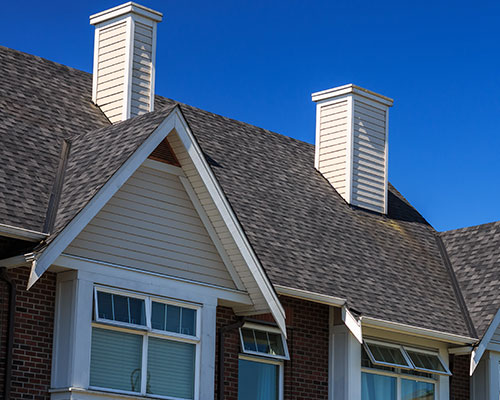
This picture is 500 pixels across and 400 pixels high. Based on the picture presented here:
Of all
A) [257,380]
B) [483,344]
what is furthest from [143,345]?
[483,344]

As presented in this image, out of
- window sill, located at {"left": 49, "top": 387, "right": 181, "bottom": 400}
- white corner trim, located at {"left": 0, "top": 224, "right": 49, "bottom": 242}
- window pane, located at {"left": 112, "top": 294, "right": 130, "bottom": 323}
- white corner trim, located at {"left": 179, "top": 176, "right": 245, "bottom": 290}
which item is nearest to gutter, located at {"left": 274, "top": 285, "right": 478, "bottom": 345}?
white corner trim, located at {"left": 179, "top": 176, "right": 245, "bottom": 290}

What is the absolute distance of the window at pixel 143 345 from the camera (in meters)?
14.0

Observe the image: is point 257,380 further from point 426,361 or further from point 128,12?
point 128,12

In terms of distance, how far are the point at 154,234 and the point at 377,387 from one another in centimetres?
582

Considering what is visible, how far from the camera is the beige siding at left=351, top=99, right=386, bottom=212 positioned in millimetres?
23094

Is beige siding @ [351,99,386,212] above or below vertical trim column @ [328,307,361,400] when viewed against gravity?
above

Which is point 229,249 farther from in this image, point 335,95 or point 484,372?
point 335,95

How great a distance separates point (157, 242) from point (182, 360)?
68.8 inches

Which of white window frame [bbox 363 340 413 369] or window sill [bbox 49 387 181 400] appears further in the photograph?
white window frame [bbox 363 340 413 369]

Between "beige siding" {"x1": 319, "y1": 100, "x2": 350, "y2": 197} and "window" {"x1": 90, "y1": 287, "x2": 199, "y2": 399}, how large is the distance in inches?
338

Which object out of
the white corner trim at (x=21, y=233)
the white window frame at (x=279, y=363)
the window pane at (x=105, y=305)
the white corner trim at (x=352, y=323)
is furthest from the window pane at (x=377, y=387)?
the white corner trim at (x=21, y=233)

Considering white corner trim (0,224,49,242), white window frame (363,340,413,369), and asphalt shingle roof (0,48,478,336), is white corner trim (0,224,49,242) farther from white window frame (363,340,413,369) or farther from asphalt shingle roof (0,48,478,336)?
white window frame (363,340,413,369)

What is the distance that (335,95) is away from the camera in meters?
23.9

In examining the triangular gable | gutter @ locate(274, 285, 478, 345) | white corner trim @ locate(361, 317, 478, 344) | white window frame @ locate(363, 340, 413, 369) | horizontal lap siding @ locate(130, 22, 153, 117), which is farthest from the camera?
horizontal lap siding @ locate(130, 22, 153, 117)
